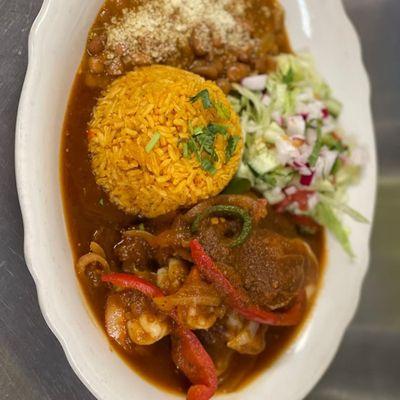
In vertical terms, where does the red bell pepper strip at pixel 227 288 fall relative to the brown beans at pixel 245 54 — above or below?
below

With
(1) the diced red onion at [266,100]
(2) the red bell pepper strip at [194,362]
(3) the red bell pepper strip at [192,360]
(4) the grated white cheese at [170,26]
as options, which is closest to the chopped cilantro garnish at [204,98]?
(4) the grated white cheese at [170,26]

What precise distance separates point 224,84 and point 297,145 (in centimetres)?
47

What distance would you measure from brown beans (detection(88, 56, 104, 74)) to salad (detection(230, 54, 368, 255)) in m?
0.69

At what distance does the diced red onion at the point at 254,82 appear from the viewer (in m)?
2.80

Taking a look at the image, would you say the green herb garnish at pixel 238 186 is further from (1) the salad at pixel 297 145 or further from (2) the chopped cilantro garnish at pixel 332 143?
(2) the chopped cilantro garnish at pixel 332 143

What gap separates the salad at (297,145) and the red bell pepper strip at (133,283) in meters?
0.70

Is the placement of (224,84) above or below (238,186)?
above

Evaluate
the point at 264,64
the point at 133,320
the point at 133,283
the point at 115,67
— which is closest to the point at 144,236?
the point at 133,283

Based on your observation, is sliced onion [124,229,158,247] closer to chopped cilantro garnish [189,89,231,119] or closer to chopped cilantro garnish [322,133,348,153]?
chopped cilantro garnish [189,89,231,119]

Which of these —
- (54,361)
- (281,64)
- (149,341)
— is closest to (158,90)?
(281,64)

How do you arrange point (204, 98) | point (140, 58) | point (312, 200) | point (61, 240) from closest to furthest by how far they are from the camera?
point (61, 240) < point (204, 98) < point (140, 58) < point (312, 200)

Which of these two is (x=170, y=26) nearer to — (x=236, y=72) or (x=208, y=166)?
(x=236, y=72)

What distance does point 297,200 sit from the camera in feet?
9.52

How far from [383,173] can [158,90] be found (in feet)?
5.39
